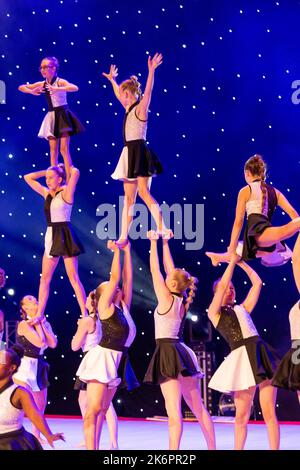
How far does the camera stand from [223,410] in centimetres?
883

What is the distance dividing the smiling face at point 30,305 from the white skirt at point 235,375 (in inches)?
74.6

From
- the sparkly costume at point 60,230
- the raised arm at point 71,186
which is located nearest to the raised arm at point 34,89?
the raised arm at point 71,186

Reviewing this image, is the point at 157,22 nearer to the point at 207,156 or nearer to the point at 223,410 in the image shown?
the point at 207,156

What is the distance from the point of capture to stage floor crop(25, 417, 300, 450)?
22.8ft

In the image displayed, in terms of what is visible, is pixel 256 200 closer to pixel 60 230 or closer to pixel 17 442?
pixel 60 230

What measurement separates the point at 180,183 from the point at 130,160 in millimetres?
2067

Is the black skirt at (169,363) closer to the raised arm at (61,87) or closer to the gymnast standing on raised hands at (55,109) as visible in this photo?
the gymnast standing on raised hands at (55,109)

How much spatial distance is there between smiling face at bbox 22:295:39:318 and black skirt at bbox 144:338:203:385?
150 centimetres

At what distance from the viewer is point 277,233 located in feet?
19.3

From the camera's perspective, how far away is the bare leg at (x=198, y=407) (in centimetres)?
591

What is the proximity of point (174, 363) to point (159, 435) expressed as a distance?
2191 mm

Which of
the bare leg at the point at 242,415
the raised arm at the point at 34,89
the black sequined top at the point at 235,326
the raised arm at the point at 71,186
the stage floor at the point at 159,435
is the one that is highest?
the raised arm at the point at 34,89

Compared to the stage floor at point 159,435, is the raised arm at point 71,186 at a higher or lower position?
higher

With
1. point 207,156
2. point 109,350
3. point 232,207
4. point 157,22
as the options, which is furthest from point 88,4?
point 109,350
